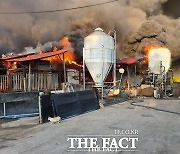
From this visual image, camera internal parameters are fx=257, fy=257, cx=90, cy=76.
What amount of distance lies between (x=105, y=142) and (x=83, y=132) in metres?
1.39

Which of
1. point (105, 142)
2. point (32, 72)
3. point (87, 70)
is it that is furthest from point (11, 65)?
point (105, 142)

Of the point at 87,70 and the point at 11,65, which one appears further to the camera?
the point at 87,70

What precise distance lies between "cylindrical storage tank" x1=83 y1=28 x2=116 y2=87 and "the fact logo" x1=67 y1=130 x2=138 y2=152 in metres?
13.6

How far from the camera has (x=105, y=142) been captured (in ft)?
23.4

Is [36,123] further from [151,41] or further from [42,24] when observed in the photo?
[42,24]

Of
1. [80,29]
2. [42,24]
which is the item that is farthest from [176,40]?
[42,24]

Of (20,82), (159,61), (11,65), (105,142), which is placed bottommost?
(105,142)

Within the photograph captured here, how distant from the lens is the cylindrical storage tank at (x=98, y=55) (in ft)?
70.7

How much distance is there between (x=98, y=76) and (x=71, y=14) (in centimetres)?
2071

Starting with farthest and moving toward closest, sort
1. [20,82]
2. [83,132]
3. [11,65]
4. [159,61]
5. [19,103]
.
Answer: [159,61]
[11,65]
[20,82]
[19,103]
[83,132]

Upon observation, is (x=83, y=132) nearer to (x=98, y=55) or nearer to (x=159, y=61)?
(x=98, y=55)

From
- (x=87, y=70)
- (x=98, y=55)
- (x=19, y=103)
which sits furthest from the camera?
(x=87, y=70)

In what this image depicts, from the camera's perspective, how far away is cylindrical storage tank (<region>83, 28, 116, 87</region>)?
21.5m

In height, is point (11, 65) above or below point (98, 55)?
below
